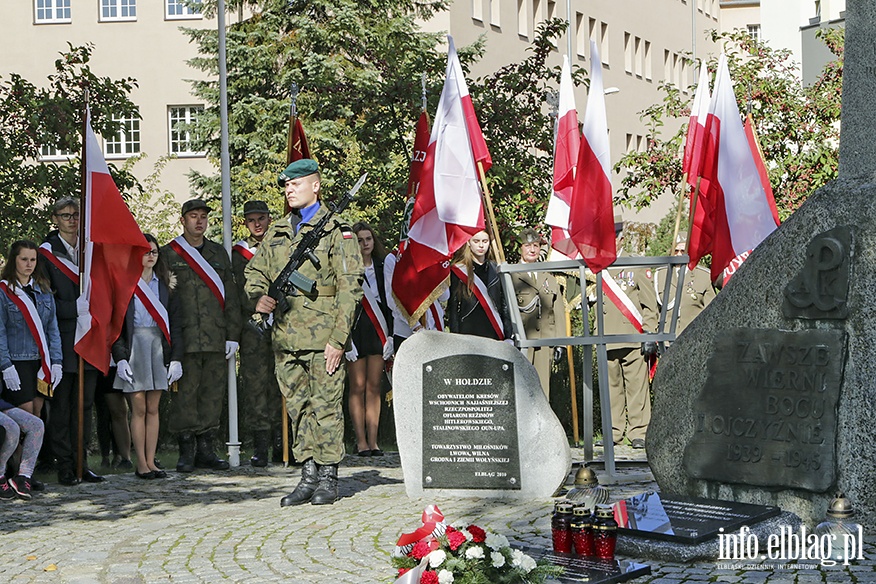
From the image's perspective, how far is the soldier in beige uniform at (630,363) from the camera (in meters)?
13.8

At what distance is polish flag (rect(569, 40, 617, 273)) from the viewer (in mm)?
10195

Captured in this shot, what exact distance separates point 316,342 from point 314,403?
0.43 meters

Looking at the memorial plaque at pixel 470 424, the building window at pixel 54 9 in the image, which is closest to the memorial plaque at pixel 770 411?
the memorial plaque at pixel 470 424

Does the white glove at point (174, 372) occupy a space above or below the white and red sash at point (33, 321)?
below

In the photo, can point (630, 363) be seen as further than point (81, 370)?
Yes

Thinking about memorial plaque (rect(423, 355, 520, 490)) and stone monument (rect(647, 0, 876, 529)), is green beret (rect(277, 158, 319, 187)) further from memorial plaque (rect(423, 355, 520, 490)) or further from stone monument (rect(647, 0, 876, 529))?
stone monument (rect(647, 0, 876, 529))

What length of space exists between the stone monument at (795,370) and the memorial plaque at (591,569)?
1.26m

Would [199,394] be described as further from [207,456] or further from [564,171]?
[564,171]

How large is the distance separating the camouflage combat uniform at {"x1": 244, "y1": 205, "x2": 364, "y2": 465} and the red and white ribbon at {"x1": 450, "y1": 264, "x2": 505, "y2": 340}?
1.70 m

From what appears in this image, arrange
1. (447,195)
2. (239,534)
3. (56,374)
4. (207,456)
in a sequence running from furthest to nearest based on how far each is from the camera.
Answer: (207,456) < (56,374) < (447,195) < (239,534)

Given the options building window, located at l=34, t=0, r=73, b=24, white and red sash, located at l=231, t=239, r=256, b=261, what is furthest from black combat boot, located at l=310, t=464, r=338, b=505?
building window, located at l=34, t=0, r=73, b=24

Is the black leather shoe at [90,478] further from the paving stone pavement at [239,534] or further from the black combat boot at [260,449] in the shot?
the black combat boot at [260,449]

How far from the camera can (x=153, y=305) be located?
38.8 feet

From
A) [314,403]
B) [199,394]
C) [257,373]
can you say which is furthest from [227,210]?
[314,403]
